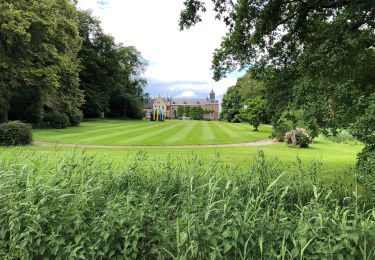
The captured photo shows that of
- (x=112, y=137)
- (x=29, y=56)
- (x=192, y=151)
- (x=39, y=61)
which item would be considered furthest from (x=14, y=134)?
(x=192, y=151)

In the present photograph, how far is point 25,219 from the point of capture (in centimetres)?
363

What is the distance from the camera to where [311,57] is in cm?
705

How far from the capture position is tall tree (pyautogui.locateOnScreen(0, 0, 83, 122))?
93.9ft

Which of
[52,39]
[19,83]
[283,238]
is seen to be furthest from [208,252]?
[52,39]

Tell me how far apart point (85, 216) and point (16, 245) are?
679 millimetres

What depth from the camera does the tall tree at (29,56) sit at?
93.9ft

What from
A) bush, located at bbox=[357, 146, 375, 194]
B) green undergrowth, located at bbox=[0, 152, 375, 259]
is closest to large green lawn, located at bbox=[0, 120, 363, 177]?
bush, located at bbox=[357, 146, 375, 194]

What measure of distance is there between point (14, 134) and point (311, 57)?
56.2 feet

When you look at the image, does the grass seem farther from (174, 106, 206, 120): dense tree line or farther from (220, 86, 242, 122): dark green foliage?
(174, 106, 206, 120): dense tree line

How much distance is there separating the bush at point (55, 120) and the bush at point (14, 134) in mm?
17779

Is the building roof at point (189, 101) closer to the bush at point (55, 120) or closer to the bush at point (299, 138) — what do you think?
the bush at point (55, 120)

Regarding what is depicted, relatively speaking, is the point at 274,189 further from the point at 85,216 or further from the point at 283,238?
the point at 85,216

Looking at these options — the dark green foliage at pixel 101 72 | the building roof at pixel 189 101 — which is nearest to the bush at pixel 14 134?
the dark green foliage at pixel 101 72

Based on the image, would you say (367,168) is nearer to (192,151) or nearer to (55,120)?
(192,151)
